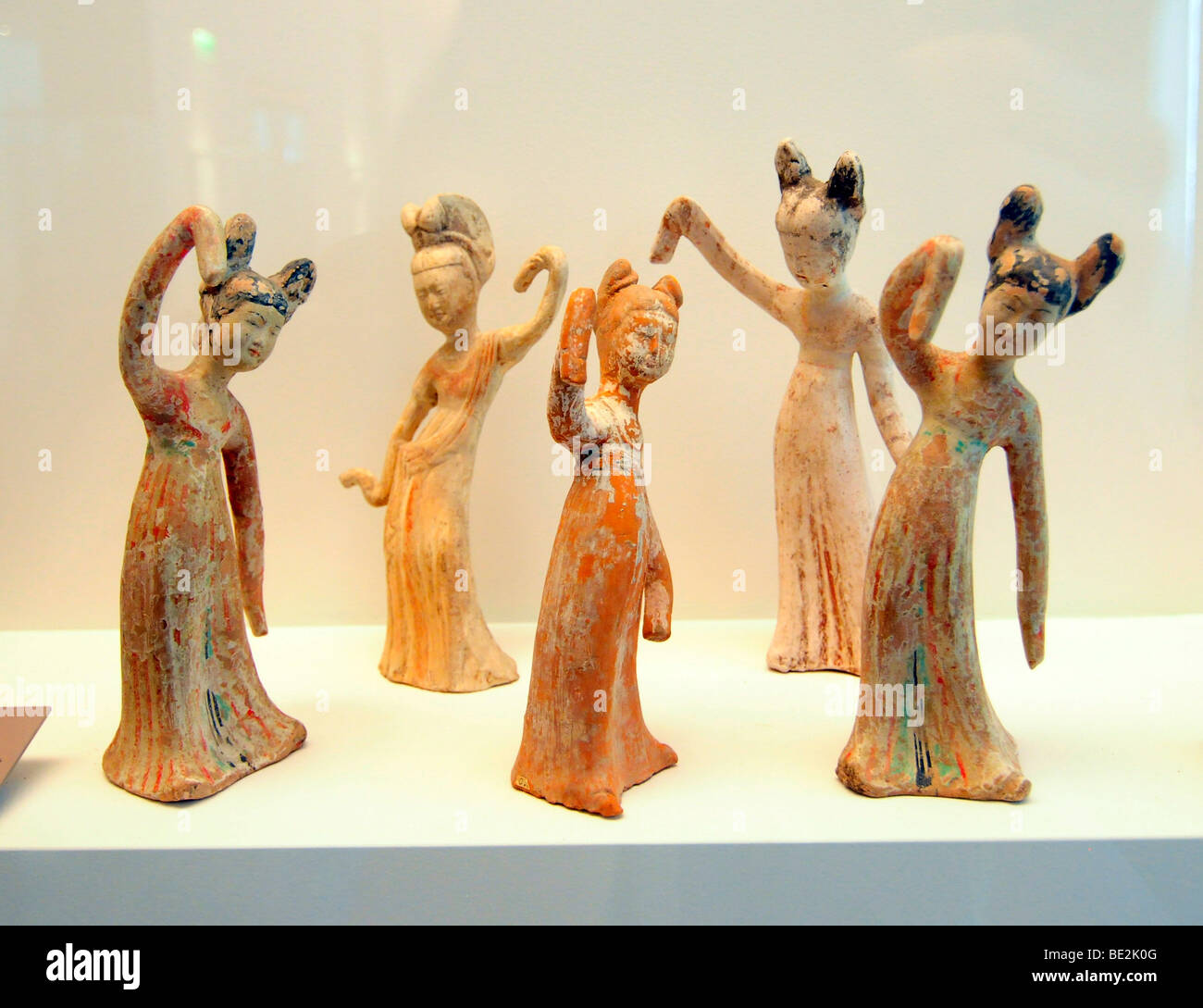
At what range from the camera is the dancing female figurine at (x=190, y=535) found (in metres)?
1.74

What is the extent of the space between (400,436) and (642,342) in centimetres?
101

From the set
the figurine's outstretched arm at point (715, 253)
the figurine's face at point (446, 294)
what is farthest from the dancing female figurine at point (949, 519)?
the figurine's face at point (446, 294)

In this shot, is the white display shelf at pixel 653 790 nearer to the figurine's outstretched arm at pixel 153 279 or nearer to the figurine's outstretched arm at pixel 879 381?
the figurine's outstretched arm at pixel 879 381

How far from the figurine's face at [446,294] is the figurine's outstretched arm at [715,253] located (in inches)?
18.1

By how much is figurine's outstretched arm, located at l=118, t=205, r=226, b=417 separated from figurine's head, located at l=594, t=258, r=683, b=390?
0.66m

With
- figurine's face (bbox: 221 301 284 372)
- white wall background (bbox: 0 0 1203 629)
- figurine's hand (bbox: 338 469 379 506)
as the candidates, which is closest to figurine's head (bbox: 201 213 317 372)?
figurine's face (bbox: 221 301 284 372)

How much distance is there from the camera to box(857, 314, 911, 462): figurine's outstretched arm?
2332mm

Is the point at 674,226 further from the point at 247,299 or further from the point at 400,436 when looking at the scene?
the point at 247,299

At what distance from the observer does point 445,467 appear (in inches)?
97.8

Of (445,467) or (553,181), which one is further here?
(553,181)

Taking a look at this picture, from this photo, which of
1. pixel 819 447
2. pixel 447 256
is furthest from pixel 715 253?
pixel 447 256

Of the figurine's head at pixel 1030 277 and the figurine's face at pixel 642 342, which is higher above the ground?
the figurine's head at pixel 1030 277

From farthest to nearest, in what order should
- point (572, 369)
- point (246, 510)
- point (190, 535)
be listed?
point (246, 510) < point (190, 535) < point (572, 369)
